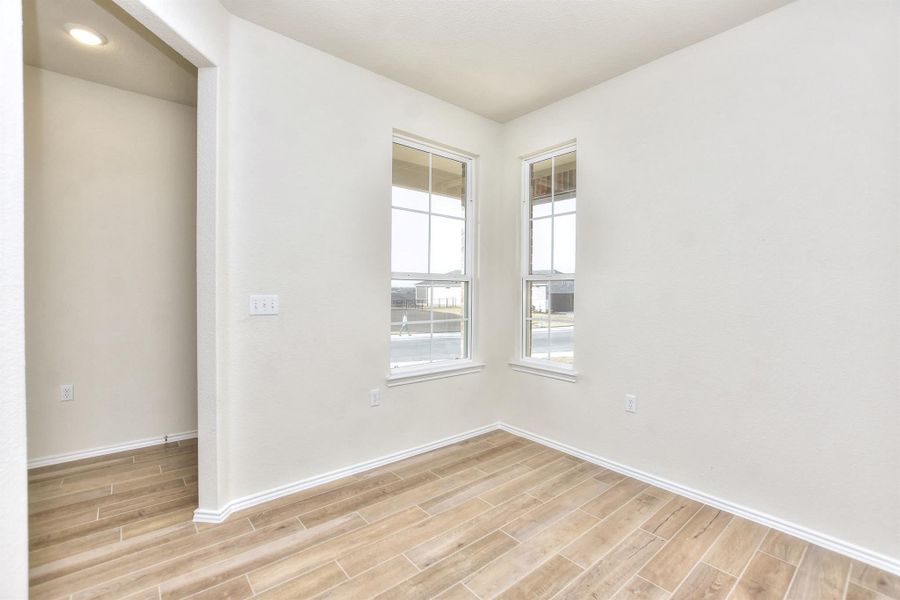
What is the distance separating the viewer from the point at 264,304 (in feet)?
7.86

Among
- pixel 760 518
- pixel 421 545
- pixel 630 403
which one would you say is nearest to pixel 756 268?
pixel 630 403

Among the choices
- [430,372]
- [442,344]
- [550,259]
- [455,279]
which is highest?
[550,259]

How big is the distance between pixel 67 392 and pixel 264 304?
1.77 metres

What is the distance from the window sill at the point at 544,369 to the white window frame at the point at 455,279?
32cm

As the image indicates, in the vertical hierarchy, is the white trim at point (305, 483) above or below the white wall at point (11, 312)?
below

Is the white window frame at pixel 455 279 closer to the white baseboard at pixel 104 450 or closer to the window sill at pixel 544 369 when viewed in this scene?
the window sill at pixel 544 369

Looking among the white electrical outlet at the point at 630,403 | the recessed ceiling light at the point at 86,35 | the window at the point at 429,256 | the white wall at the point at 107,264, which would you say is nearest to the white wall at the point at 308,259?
the window at the point at 429,256

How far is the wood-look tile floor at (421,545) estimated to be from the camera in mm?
1730

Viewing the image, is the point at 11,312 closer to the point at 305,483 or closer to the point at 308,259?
the point at 308,259

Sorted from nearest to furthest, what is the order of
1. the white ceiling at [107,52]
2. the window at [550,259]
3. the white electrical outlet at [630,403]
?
the white ceiling at [107,52], the white electrical outlet at [630,403], the window at [550,259]

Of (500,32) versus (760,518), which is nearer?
(760,518)

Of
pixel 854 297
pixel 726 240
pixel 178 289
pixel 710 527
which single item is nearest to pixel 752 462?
pixel 710 527

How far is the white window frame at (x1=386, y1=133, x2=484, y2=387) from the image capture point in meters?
3.10

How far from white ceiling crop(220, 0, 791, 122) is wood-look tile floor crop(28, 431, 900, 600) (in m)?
2.71
